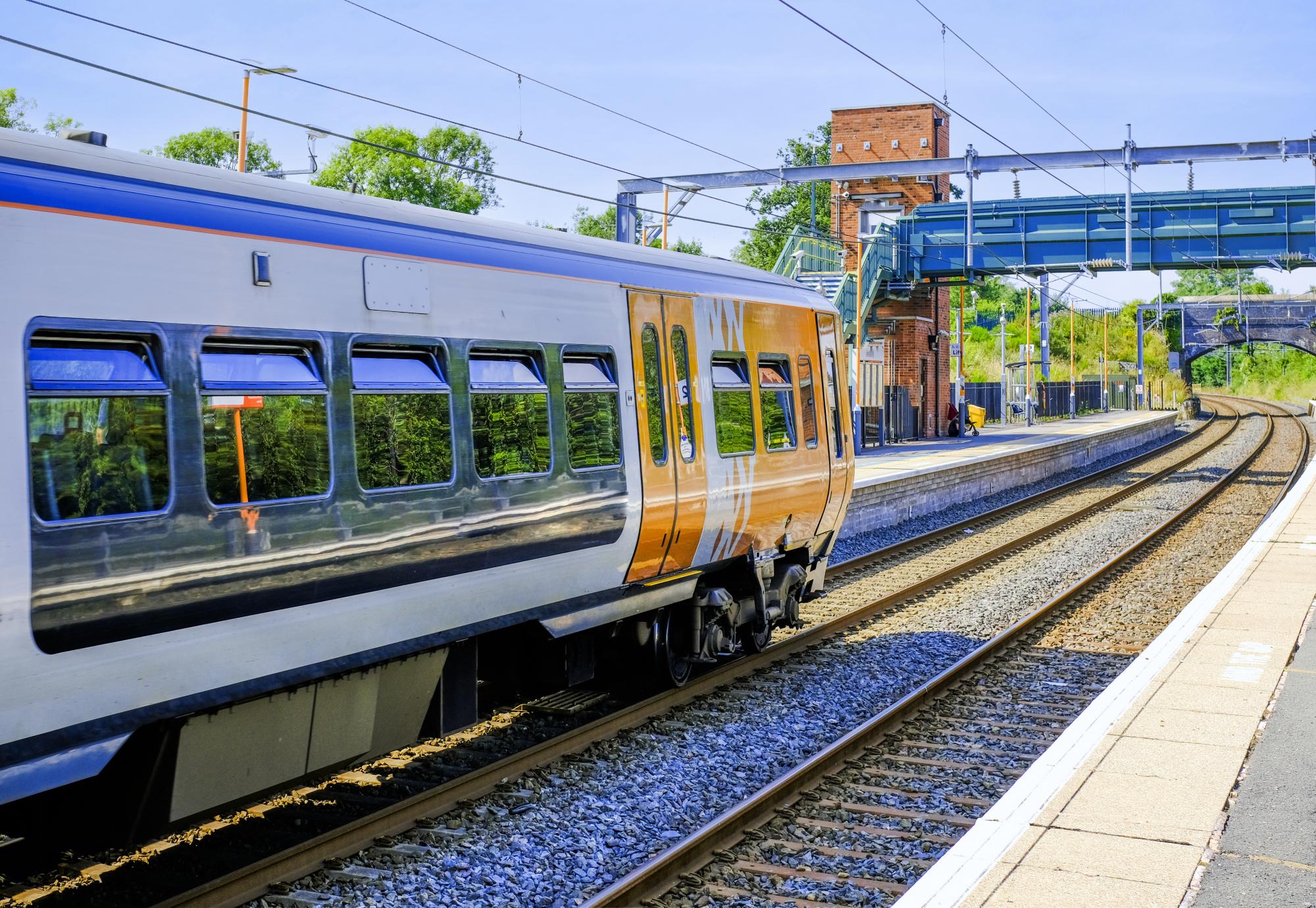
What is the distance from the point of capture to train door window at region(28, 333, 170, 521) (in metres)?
4.63

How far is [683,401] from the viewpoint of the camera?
354 inches

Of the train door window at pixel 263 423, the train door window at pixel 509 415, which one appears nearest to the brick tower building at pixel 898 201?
the train door window at pixel 509 415

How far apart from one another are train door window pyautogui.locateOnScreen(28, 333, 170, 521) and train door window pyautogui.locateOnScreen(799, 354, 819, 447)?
6.60m

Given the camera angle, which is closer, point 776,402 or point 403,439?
point 403,439

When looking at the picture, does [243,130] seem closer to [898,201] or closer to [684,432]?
[684,432]

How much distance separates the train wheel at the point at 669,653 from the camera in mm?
9484

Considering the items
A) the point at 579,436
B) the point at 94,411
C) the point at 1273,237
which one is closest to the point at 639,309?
the point at 579,436

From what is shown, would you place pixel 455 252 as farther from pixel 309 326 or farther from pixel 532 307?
pixel 309 326

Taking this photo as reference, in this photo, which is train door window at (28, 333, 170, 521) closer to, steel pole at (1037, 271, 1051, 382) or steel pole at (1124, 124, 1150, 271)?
steel pole at (1124, 124, 1150, 271)

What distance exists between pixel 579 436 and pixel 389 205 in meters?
1.87

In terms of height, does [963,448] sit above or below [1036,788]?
above

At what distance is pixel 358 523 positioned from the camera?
237 inches

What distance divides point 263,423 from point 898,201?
125ft

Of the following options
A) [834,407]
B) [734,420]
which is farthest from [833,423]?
[734,420]
